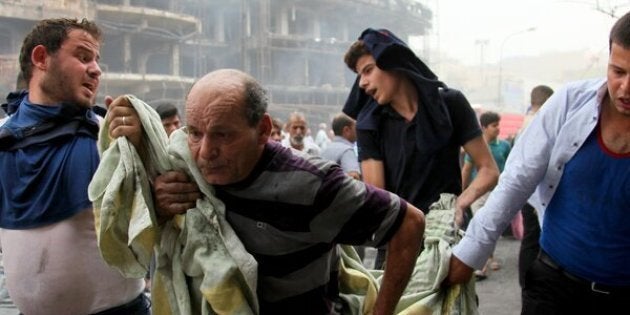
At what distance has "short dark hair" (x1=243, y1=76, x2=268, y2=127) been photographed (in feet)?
5.04

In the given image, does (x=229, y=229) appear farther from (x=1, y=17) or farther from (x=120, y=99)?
(x=1, y=17)

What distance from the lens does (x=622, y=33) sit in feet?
6.30

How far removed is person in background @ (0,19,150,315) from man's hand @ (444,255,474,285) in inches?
47.7

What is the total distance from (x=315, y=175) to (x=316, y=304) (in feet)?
1.32

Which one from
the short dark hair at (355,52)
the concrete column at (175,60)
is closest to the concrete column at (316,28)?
the concrete column at (175,60)

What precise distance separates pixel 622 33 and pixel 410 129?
1.14 metres

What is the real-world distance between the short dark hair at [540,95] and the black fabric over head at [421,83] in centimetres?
324

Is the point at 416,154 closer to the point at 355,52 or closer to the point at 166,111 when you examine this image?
the point at 355,52

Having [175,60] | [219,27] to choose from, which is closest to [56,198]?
[175,60]

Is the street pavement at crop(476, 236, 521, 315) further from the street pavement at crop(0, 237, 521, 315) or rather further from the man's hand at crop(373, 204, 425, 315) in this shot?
the man's hand at crop(373, 204, 425, 315)

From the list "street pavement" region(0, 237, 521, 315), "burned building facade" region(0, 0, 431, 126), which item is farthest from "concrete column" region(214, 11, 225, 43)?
"street pavement" region(0, 237, 521, 315)

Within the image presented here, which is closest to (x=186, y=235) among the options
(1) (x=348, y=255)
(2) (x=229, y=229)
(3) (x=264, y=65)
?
(2) (x=229, y=229)

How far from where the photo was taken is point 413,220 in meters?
1.67

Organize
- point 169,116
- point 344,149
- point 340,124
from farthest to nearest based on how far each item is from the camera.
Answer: point 340,124
point 344,149
point 169,116
